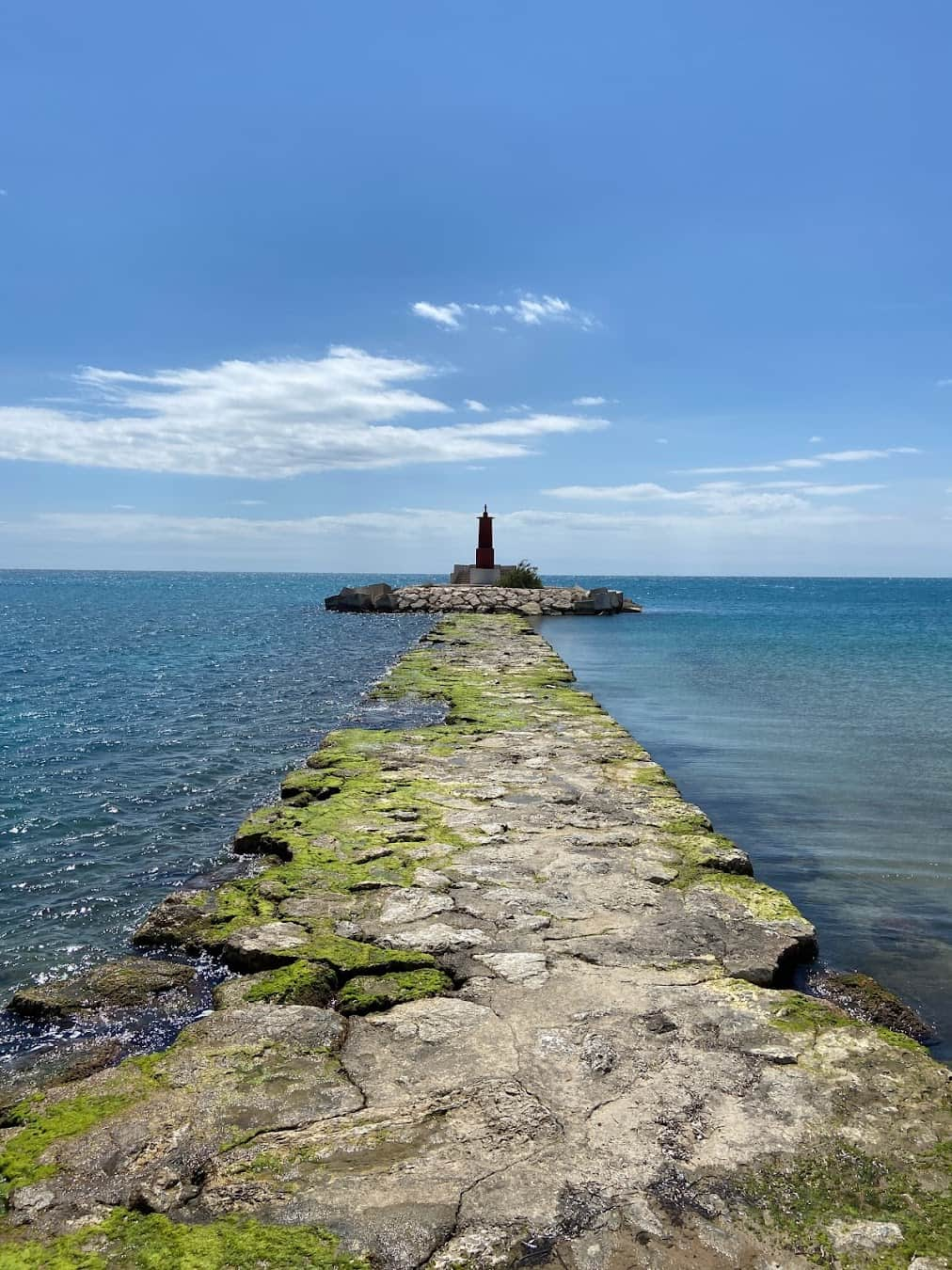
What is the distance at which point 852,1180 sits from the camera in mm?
3240

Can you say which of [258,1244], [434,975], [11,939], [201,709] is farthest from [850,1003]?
[201,709]

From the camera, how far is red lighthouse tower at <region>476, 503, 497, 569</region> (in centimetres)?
5547

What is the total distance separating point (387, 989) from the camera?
480 cm

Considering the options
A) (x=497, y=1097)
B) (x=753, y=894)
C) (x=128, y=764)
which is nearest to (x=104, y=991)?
(x=497, y=1097)

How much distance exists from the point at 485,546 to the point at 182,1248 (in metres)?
54.4

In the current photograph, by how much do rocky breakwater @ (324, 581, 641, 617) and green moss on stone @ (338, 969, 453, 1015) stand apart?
1693 inches

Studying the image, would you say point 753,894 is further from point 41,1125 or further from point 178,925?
point 41,1125

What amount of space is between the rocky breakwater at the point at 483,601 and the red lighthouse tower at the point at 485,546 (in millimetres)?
3063

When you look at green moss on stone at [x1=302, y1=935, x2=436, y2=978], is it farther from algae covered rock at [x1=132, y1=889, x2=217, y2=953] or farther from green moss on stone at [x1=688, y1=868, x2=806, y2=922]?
green moss on stone at [x1=688, y1=868, x2=806, y2=922]

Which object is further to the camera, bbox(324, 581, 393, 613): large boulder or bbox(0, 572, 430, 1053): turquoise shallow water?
bbox(324, 581, 393, 613): large boulder

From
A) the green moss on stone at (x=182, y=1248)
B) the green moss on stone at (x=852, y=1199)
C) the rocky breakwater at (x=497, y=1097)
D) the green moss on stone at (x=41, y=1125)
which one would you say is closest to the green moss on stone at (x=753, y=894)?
the rocky breakwater at (x=497, y=1097)

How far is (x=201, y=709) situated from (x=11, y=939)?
452 inches

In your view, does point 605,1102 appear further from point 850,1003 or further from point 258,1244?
point 850,1003

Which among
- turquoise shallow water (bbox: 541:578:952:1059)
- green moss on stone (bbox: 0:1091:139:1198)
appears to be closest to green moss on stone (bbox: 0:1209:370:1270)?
green moss on stone (bbox: 0:1091:139:1198)
